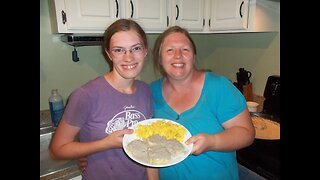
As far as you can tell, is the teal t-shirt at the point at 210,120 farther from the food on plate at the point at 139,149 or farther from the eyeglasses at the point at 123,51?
the eyeglasses at the point at 123,51

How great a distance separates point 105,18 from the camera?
4.75ft

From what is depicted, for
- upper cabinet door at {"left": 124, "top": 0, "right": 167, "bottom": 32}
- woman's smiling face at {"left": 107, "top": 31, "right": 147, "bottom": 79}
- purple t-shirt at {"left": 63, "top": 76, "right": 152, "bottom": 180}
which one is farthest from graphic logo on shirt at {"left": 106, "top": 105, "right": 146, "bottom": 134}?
upper cabinet door at {"left": 124, "top": 0, "right": 167, "bottom": 32}

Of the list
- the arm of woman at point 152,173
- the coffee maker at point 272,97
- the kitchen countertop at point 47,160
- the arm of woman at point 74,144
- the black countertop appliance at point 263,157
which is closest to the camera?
the arm of woman at point 74,144

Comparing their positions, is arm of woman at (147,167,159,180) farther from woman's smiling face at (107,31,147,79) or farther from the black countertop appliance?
the black countertop appliance

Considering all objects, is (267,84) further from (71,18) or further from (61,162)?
(61,162)

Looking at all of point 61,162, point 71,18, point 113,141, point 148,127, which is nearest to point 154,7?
point 71,18

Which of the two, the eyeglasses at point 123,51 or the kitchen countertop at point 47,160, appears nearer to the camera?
the eyeglasses at point 123,51

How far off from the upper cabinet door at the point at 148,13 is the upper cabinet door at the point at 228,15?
0.45 metres

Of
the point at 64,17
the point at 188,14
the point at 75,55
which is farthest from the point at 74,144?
the point at 188,14

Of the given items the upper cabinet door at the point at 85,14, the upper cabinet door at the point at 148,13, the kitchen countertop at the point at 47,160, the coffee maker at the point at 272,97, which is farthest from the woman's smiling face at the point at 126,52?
the coffee maker at the point at 272,97

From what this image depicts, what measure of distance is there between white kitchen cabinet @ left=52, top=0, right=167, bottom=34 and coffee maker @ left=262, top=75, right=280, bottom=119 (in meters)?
1.02

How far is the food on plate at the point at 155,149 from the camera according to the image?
89 cm

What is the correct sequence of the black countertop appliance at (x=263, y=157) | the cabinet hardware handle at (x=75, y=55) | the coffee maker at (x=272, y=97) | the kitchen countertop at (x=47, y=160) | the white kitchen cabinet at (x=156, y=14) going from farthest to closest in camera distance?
the coffee maker at (x=272, y=97)
the cabinet hardware handle at (x=75, y=55)
the kitchen countertop at (x=47, y=160)
the white kitchen cabinet at (x=156, y=14)
the black countertop appliance at (x=263, y=157)
